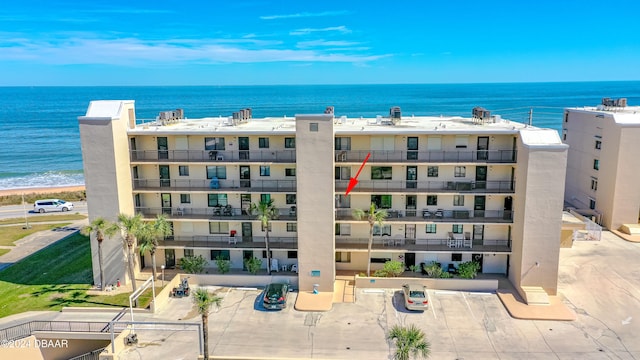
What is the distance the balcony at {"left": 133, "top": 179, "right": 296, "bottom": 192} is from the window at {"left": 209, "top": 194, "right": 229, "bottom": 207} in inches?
30.9

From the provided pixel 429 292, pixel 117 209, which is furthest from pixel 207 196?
pixel 429 292

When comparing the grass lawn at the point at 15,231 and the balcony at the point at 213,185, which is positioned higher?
the balcony at the point at 213,185

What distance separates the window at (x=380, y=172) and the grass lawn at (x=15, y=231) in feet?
115

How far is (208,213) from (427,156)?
17.3 metres

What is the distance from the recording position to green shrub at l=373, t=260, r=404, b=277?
35828 millimetres

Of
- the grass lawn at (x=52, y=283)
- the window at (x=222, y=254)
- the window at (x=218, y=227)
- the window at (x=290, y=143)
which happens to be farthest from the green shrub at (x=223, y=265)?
the window at (x=290, y=143)

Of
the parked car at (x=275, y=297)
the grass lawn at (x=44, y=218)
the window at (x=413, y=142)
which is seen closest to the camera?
the parked car at (x=275, y=297)

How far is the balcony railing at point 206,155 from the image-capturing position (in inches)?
1460

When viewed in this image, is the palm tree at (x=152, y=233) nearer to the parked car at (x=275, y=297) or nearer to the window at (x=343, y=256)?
the parked car at (x=275, y=297)

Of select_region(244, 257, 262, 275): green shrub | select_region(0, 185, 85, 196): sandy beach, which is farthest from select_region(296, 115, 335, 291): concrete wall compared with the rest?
select_region(0, 185, 85, 196): sandy beach

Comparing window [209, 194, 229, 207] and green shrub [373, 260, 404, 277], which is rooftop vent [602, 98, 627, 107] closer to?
green shrub [373, 260, 404, 277]

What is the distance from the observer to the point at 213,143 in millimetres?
37531

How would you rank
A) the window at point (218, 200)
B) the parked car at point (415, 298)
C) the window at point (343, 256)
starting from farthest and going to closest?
the window at point (343, 256), the window at point (218, 200), the parked car at point (415, 298)

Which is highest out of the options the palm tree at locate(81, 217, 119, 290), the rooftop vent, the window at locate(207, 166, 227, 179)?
the rooftop vent
